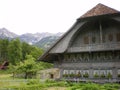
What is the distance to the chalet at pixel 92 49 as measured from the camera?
3328 cm

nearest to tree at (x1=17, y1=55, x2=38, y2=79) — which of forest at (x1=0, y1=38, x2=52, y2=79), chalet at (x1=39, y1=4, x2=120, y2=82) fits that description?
forest at (x1=0, y1=38, x2=52, y2=79)

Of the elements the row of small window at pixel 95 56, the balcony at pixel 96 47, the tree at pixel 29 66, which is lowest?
the tree at pixel 29 66

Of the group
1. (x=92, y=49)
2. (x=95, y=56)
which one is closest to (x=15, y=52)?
(x=95, y=56)

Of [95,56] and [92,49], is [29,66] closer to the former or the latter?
[95,56]

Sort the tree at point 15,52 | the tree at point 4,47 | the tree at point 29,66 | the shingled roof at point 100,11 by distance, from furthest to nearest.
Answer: the tree at point 4,47 < the tree at point 15,52 < the tree at point 29,66 < the shingled roof at point 100,11

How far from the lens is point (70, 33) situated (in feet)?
120

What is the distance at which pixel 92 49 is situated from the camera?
3456 cm

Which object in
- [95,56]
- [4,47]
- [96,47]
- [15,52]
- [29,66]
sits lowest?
[29,66]

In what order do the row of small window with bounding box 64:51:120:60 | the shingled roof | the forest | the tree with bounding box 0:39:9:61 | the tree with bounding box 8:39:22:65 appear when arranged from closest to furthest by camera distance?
the row of small window with bounding box 64:51:120:60, the shingled roof, the forest, the tree with bounding box 8:39:22:65, the tree with bounding box 0:39:9:61

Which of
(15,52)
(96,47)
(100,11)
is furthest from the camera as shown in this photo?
(15,52)

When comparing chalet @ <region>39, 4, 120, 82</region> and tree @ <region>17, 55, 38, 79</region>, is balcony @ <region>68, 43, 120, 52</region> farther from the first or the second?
tree @ <region>17, 55, 38, 79</region>

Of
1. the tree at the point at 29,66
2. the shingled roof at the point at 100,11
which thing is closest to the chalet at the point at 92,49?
the shingled roof at the point at 100,11

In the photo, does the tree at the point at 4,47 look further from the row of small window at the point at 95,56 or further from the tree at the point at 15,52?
the row of small window at the point at 95,56

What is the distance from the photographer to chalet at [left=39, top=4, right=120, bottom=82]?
33.3 meters
